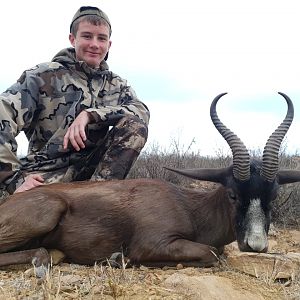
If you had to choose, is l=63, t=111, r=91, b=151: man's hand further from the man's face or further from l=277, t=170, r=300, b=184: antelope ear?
l=277, t=170, r=300, b=184: antelope ear

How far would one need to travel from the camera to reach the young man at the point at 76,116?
6105mm

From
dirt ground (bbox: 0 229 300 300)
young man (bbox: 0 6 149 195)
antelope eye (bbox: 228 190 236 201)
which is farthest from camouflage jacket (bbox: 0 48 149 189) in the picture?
dirt ground (bbox: 0 229 300 300)

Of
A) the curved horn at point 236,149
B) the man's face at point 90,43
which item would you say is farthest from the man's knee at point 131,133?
the curved horn at point 236,149

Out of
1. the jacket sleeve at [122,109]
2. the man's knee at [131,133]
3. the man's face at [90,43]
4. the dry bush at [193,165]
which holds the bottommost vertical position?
the dry bush at [193,165]

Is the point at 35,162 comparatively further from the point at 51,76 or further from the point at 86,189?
the point at 86,189

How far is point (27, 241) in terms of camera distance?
16.3 ft

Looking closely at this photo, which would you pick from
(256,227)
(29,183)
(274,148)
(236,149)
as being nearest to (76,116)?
(29,183)

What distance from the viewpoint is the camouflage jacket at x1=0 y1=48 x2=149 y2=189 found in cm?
638

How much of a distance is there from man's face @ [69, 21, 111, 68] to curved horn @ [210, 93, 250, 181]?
2092 mm

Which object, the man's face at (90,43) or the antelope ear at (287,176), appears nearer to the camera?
the antelope ear at (287,176)

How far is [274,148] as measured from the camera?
205 inches

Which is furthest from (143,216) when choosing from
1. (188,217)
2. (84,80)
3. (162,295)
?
(84,80)

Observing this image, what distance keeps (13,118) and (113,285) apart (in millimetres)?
3406

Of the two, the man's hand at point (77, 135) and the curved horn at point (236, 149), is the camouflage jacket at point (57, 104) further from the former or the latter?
the curved horn at point (236, 149)
